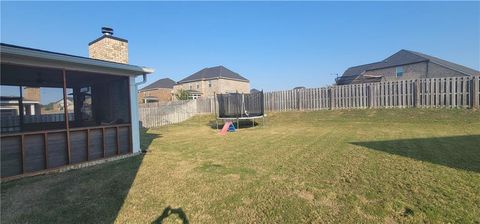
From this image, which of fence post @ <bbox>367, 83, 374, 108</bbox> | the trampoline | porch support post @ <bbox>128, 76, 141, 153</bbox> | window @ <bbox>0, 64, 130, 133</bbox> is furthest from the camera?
fence post @ <bbox>367, 83, 374, 108</bbox>

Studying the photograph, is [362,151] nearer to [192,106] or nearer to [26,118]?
[26,118]

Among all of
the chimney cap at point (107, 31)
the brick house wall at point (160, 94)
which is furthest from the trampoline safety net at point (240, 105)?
the brick house wall at point (160, 94)

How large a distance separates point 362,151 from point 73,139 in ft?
25.9

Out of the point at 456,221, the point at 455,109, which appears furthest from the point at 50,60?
the point at 455,109

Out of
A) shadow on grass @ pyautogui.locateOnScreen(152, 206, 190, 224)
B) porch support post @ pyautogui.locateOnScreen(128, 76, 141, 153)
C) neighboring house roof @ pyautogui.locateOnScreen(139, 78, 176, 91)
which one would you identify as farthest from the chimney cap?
neighboring house roof @ pyautogui.locateOnScreen(139, 78, 176, 91)

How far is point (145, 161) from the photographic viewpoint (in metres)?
6.95

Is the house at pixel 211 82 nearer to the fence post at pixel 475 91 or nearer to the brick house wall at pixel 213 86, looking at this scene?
the brick house wall at pixel 213 86

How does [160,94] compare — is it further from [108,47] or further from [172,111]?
[108,47]

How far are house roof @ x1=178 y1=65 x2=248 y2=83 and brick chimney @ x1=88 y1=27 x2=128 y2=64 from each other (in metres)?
30.7

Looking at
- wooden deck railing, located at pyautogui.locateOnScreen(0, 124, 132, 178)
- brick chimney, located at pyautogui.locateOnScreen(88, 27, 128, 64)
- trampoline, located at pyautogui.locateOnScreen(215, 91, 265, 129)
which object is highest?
brick chimney, located at pyautogui.locateOnScreen(88, 27, 128, 64)

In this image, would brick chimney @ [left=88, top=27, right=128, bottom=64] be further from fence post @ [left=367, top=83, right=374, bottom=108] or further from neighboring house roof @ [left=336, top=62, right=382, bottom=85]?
neighboring house roof @ [left=336, top=62, right=382, bottom=85]

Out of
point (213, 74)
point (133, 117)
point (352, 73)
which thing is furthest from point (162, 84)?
point (133, 117)

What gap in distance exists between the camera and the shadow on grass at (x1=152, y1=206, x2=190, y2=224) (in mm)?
3395

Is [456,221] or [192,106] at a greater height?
[192,106]
